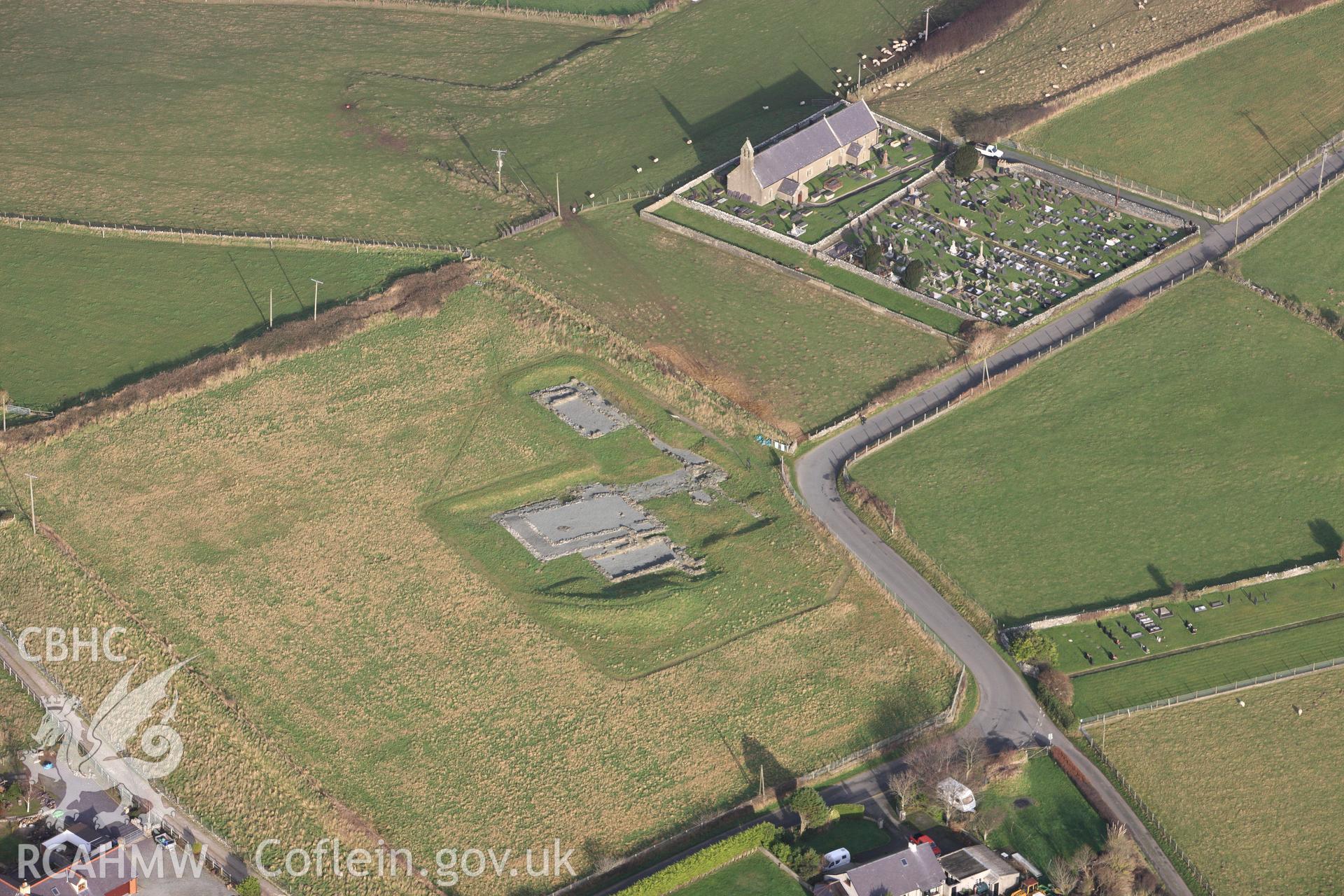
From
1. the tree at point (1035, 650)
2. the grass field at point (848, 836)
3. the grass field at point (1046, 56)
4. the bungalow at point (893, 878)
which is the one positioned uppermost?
the grass field at point (1046, 56)

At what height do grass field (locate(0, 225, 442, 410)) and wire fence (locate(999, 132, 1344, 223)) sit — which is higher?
wire fence (locate(999, 132, 1344, 223))

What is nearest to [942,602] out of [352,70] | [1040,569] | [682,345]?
[1040,569]

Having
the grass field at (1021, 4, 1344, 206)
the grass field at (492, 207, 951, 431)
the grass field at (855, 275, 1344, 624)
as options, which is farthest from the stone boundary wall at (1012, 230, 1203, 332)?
the grass field at (1021, 4, 1344, 206)

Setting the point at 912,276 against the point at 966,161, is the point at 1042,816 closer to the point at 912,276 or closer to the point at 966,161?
the point at 912,276

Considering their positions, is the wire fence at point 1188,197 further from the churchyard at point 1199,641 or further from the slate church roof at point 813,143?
the churchyard at point 1199,641

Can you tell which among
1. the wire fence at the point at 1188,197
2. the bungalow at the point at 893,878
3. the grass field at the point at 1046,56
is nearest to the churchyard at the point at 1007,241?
the wire fence at the point at 1188,197

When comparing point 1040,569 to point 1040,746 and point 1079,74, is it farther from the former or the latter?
point 1079,74

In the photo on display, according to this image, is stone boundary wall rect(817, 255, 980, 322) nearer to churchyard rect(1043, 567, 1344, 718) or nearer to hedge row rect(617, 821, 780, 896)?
churchyard rect(1043, 567, 1344, 718)
